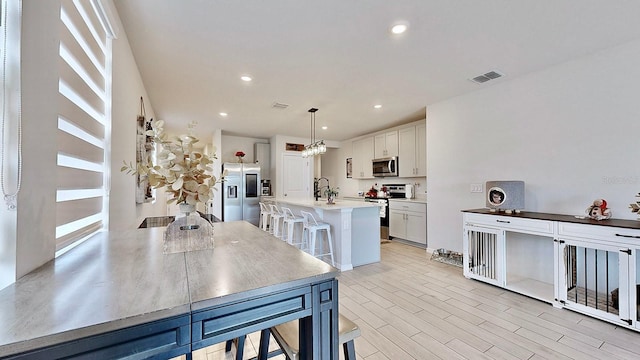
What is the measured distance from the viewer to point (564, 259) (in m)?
2.36

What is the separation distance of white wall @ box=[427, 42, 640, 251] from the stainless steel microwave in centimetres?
143

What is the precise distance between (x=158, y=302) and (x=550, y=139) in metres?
3.81

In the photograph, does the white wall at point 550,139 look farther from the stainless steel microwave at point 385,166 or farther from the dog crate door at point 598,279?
the stainless steel microwave at point 385,166

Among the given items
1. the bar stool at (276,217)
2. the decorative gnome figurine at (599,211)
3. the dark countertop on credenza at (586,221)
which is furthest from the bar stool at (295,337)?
the bar stool at (276,217)

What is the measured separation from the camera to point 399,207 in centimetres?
510

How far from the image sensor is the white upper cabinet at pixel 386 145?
5.50 meters

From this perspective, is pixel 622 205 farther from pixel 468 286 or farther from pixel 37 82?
pixel 37 82

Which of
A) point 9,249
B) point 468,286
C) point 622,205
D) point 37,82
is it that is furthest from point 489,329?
point 37,82

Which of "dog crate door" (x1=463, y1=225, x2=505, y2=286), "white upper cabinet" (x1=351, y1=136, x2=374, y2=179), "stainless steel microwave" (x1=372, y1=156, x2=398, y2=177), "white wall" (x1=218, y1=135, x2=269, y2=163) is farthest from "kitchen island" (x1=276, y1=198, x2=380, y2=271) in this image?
"white wall" (x1=218, y1=135, x2=269, y2=163)

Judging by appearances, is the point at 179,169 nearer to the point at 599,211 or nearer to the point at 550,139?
the point at 599,211

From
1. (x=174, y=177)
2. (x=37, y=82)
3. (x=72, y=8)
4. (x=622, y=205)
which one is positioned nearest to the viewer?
(x=37, y=82)

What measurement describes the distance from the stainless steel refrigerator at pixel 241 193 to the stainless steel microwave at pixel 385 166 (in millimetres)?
2837

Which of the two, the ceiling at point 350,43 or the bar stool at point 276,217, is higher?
the ceiling at point 350,43

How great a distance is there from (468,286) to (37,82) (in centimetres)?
367
